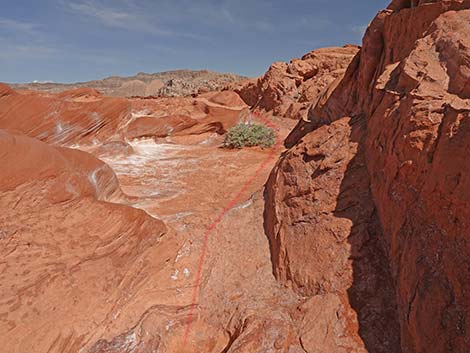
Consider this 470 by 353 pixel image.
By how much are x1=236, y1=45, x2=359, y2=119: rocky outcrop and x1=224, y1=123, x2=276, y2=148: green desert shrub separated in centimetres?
347

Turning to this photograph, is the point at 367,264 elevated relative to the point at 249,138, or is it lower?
lower

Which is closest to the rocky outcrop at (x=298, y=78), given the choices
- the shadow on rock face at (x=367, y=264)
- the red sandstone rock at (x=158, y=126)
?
the red sandstone rock at (x=158, y=126)

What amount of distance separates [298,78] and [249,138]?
19.8 ft

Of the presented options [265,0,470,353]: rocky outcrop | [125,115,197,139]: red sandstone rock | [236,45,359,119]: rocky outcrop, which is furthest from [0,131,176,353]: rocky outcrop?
[236,45,359,119]: rocky outcrop

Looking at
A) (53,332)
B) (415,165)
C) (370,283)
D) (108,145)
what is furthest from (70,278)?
(108,145)

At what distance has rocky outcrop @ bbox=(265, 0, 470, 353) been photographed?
78.2 inches

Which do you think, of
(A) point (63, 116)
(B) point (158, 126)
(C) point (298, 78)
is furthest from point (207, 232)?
(C) point (298, 78)

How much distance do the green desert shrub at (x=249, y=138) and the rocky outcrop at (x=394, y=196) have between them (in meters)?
5.24

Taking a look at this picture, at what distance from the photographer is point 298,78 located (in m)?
14.4

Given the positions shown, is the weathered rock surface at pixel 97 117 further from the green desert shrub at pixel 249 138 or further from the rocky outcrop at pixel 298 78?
the rocky outcrop at pixel 298 78

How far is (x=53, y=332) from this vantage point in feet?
9.68

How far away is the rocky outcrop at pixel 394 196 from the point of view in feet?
6.51

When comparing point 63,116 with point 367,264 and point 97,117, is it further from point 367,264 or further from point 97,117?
point 367,264

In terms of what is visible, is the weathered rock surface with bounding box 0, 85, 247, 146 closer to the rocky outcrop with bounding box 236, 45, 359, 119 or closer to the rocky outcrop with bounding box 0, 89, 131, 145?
the rocky outcrop with bounding box 0, 89, 131, 145
